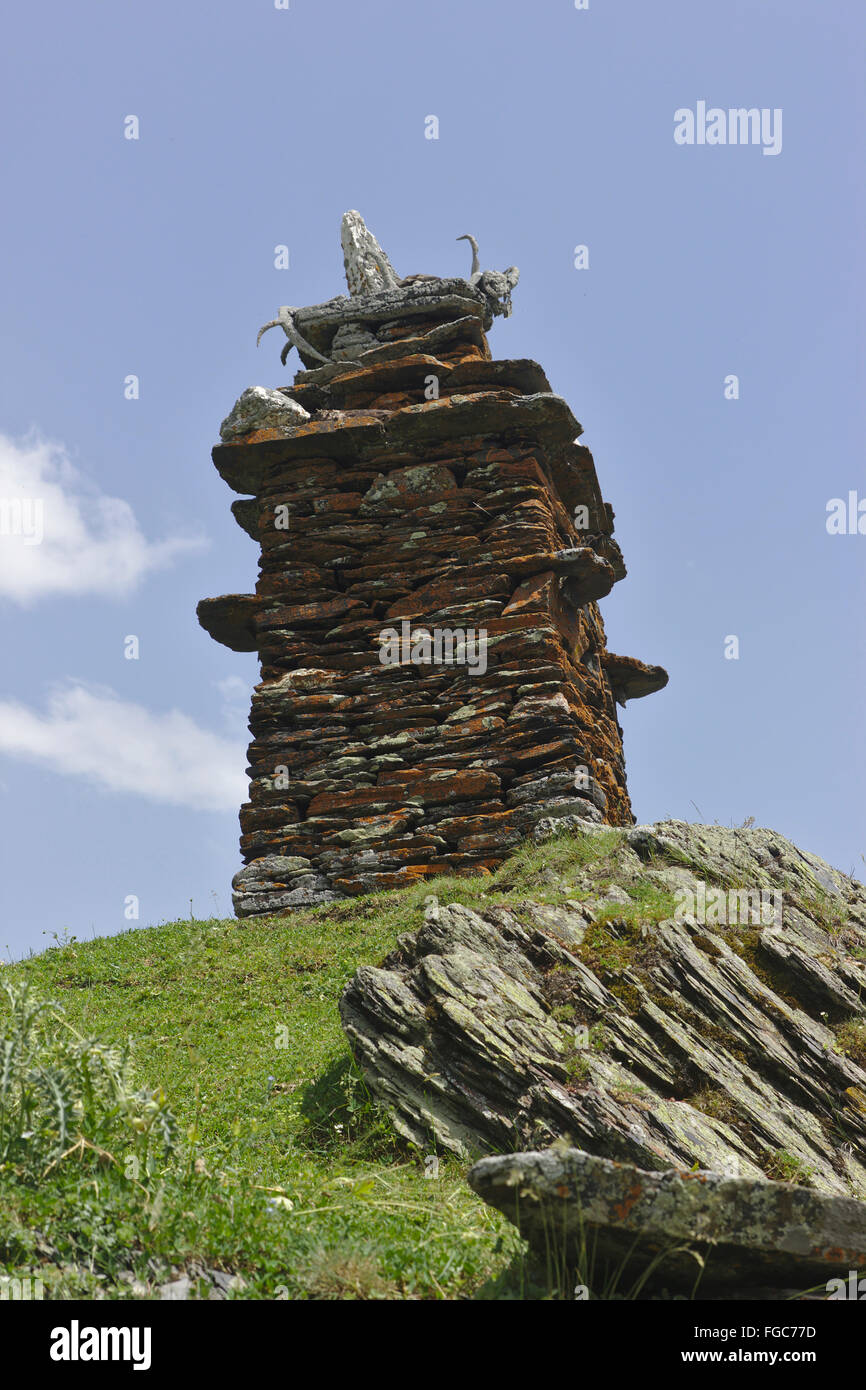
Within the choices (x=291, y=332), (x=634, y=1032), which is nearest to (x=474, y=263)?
(x=291, y=332)

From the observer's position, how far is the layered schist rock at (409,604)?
1273 cm

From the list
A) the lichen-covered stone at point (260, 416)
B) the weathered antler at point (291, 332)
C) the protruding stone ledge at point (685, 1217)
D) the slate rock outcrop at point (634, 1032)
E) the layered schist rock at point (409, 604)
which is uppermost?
the weathered antler at point (291, 332)

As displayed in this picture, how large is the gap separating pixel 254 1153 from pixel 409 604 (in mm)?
8660

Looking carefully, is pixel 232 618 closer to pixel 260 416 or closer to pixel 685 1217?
pixel 260 416

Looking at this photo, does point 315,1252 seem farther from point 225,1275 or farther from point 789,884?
point 789,884

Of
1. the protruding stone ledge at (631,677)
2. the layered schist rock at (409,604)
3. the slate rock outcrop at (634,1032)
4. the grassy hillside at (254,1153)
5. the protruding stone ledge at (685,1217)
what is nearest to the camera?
the protruding stone ledge at (685,1217)

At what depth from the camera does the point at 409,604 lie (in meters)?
13.9

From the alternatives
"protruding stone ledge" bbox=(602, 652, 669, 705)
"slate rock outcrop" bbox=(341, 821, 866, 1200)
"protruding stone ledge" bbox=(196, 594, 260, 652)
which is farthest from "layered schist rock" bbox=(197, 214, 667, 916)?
"slate rock outcrop" bbox=(341, 821, 866, 1200)

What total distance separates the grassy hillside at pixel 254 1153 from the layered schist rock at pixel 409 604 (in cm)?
123

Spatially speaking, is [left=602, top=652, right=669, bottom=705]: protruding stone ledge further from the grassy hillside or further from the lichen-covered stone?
the grassy hillside

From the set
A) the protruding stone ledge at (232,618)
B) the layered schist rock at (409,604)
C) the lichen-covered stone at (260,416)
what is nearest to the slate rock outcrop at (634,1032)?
the layered schist rock at (409,604)

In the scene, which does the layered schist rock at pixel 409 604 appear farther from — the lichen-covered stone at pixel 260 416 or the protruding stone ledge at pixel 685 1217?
the protruding stone ledge at pixel 685 1217
